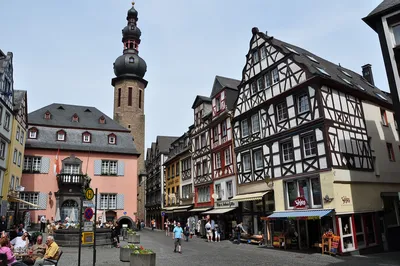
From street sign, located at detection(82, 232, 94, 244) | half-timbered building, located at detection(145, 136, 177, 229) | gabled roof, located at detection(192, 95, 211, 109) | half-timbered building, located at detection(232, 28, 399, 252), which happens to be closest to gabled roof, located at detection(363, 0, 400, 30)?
half-timbered building, located at detection(232, 28, 399, 252)

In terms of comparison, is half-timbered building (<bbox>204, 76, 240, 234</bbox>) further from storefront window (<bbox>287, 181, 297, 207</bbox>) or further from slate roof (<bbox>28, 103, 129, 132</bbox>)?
slate roof (<bbox>28, 103, 129, 132</bbox>)

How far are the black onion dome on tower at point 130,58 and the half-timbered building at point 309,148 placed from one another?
115 ft

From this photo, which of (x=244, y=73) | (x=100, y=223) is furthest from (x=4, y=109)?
(x=244, y=73)

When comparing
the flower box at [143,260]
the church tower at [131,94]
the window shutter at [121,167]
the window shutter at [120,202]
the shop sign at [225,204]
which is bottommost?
the flower box at [143,260]

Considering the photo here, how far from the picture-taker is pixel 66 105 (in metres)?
42.4

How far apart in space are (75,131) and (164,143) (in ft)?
54.8

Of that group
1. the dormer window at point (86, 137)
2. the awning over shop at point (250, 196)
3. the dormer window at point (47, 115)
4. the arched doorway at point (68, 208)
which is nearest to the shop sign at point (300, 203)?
the awning over shop at point (250, 196)

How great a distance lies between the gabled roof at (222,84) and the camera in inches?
1152

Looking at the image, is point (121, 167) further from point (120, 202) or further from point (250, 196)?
point (250, 196)

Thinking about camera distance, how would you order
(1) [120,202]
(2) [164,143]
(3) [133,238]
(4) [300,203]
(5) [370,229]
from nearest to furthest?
(5) [370,229], (4) [300,203], (3) [133,238], (1) [120,202], (2) [164,143]

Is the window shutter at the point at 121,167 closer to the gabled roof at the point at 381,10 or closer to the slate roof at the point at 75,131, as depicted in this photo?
the slate roof at the point at 75,131

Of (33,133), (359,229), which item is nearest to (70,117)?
(33,133)

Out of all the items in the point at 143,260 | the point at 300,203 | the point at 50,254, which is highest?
the point at 300,203

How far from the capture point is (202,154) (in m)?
32.6
